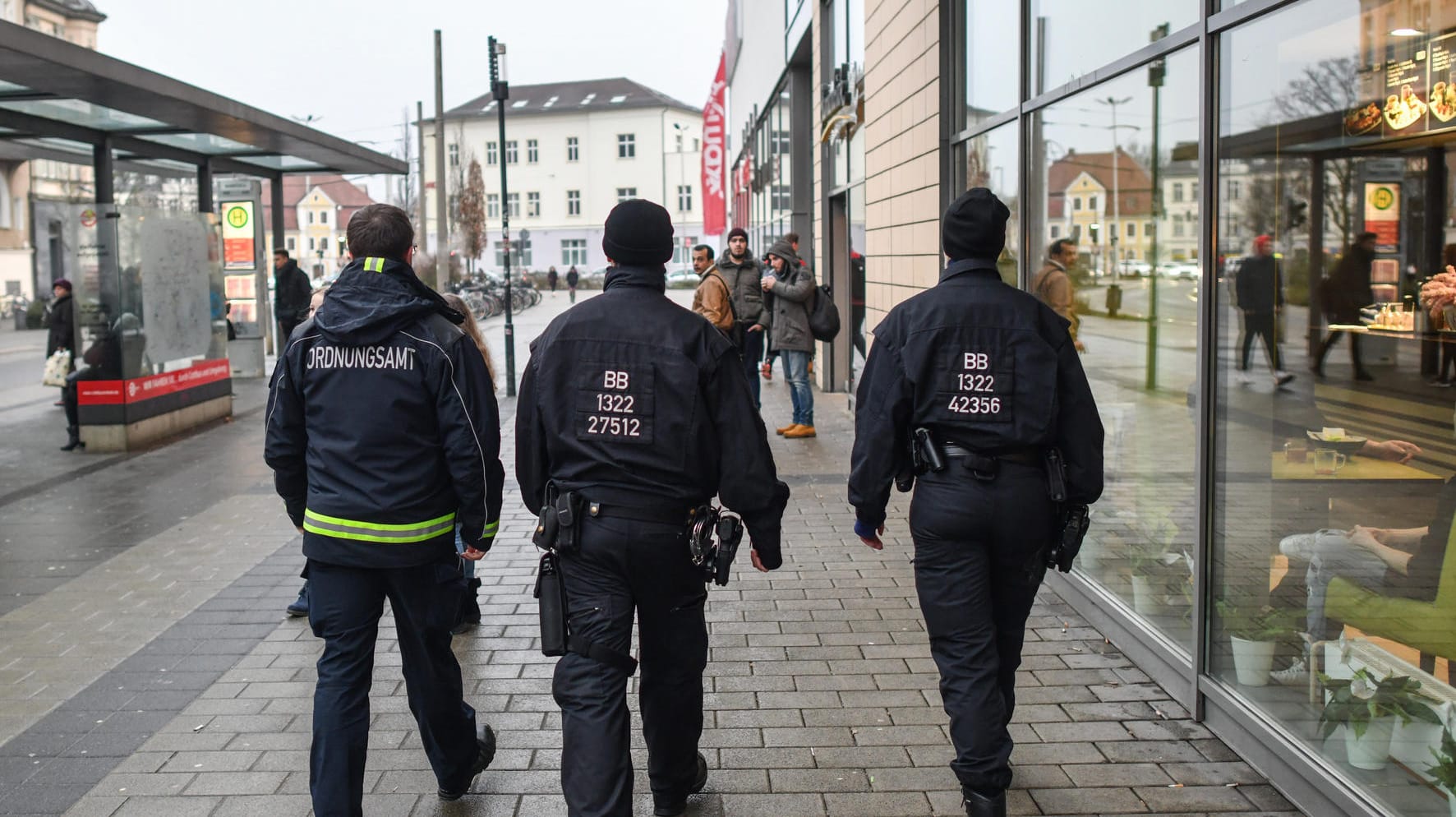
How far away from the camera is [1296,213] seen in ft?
13.8

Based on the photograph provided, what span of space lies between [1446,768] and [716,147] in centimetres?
2822

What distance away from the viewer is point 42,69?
8.98 meters

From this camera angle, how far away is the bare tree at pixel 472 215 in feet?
234

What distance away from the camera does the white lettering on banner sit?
12.1 feet

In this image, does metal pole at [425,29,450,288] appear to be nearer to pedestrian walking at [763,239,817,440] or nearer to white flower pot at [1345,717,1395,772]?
pedestrian walking at [763,239,817,440]

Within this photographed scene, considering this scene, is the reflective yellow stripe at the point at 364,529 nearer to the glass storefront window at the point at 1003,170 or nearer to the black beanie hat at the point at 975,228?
the black beanie hat at the point at 975,228

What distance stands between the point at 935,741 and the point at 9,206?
47.5 meters

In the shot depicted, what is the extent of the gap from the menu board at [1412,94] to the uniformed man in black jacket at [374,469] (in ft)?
9.05

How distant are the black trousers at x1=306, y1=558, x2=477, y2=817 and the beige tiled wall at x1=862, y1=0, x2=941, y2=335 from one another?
17.1 ft

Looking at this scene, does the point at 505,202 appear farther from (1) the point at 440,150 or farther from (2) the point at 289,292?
(1) the point at 440,150

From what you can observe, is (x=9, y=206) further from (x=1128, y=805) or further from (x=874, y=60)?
(x=1128, y=805)

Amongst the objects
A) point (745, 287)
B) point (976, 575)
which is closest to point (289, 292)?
point (745, 287)

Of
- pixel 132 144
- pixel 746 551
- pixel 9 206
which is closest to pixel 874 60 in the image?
pixel 746 551

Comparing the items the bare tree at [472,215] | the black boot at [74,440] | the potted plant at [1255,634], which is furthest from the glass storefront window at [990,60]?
the bare tree at [472,215]
